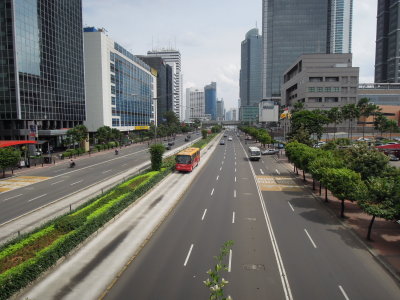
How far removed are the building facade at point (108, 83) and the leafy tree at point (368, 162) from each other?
71.5 m

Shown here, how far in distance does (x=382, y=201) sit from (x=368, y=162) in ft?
33.7

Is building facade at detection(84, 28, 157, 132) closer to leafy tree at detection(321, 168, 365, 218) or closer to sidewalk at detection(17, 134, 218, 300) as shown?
sidewalk at detection(17, 134, 218, 300)

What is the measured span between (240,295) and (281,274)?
3399 millimetres

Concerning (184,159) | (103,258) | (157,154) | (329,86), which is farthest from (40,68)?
(329,86)

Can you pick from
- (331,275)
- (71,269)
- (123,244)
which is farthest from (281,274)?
(71,269)

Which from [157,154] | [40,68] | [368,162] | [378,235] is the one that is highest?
[40,68]

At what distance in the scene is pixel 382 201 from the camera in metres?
21.3

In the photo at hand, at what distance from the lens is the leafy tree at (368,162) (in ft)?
98.0

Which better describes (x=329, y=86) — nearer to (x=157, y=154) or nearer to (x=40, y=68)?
(x=157, y=154)

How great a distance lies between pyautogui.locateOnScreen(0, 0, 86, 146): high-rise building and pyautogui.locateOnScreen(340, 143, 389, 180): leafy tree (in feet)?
208

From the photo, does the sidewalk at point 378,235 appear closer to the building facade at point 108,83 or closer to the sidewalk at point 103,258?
the sidewalk at point 103,258

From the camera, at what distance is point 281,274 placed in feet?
55.3

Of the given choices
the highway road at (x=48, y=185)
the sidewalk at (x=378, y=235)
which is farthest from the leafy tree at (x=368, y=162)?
the highway road at (x=48, y=185)

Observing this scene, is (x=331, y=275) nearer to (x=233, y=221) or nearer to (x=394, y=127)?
(x=233, y=221)
